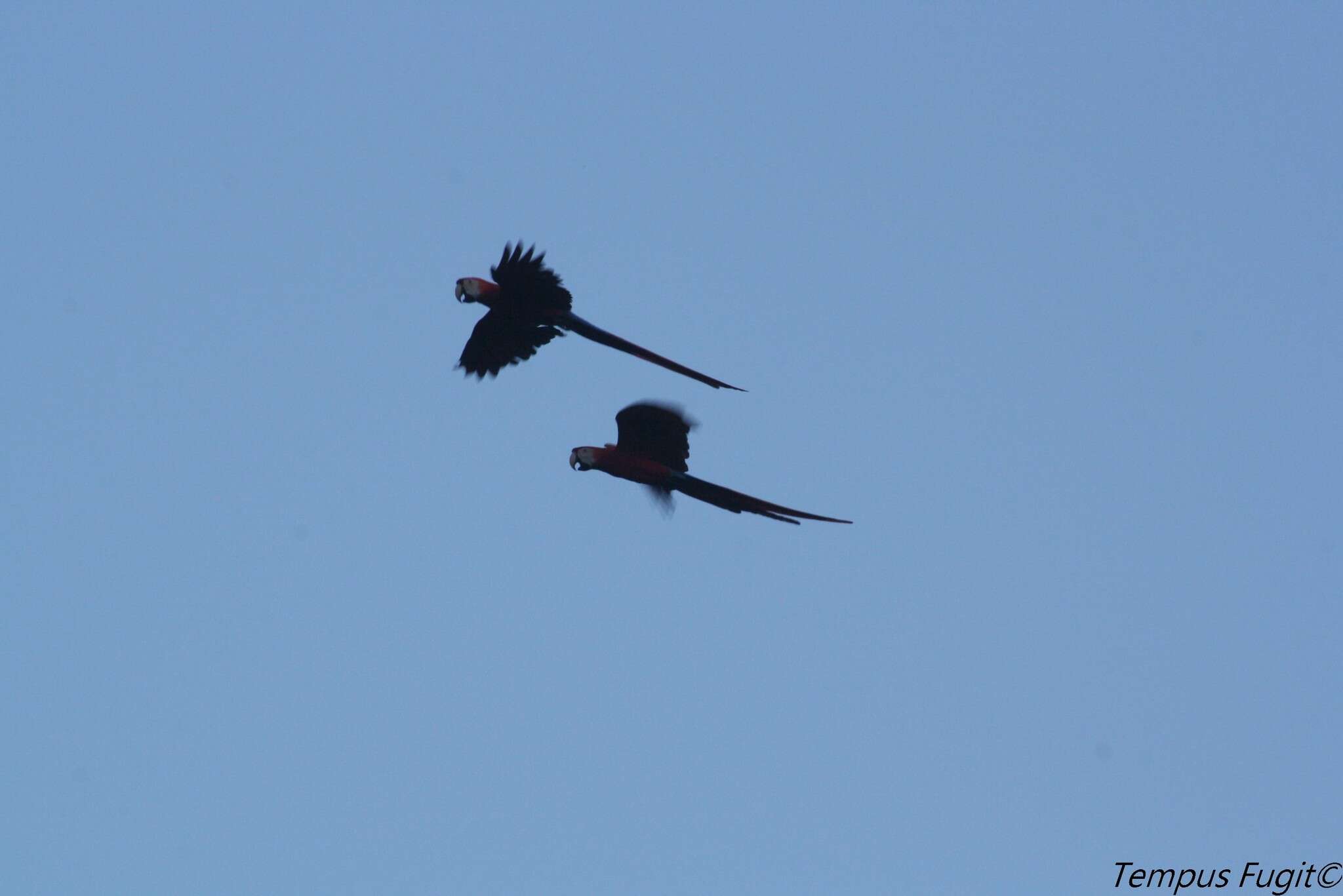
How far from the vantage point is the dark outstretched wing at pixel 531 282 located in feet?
60.3

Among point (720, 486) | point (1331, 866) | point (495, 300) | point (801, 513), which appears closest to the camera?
point (801, 513)

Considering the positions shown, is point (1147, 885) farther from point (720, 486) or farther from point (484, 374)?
point (484, 374)

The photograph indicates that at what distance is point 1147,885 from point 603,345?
343 inches

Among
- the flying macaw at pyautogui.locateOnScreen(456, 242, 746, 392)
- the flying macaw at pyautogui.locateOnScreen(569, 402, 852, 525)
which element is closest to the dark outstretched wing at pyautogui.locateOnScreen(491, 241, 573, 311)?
the flying macaw at pyautogui.locateOnScreen(456, 242, 746, 392)

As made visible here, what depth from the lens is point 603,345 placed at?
1781 cm

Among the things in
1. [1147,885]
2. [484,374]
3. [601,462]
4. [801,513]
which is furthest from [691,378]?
[1147,885]

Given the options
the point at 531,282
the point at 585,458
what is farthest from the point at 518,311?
the point at 585,458

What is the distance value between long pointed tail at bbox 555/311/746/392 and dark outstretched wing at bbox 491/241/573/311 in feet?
0.58

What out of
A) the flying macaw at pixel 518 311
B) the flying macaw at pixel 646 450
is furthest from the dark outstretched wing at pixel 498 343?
the flying macaw at pixel 646 450

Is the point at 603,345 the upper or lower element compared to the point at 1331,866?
upper

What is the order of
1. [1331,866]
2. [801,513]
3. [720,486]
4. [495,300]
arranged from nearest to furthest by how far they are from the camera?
[801,513], [720,486], [1331,866], [495,300]

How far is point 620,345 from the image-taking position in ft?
57.3

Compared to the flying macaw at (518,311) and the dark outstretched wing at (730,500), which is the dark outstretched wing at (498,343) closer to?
the flying macaw at (518,311)

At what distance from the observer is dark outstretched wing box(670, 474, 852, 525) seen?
14.6 m
